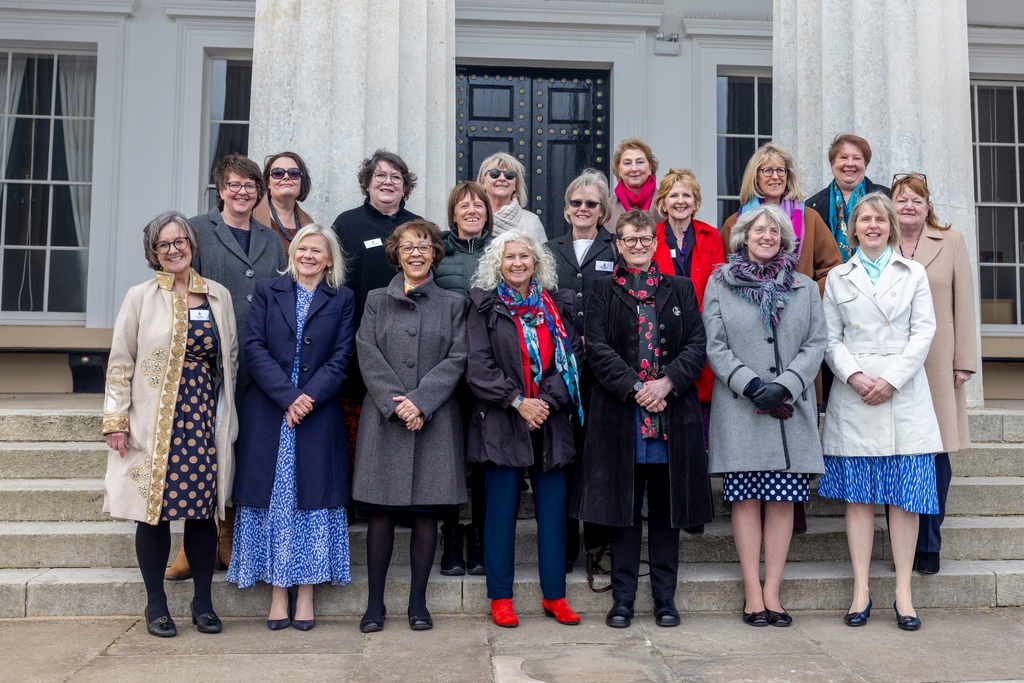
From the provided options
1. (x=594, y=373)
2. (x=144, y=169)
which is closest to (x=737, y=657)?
(x=594, y=373)

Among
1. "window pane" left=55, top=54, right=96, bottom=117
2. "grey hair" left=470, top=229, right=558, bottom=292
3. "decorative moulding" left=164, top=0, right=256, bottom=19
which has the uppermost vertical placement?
"decorative moulding" left=164, top=0, right=256, bottom=19

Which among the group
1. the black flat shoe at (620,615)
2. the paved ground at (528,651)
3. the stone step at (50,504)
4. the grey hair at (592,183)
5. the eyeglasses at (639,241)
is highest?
the grey hair at (592,183)

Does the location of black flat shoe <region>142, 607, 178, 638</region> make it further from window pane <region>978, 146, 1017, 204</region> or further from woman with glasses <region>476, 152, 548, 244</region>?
window pane <region>978, 146, 1017, 204</region>

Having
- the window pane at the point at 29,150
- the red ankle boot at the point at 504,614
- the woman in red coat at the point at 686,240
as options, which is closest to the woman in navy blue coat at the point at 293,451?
the red ankle boot at the point at 504,614

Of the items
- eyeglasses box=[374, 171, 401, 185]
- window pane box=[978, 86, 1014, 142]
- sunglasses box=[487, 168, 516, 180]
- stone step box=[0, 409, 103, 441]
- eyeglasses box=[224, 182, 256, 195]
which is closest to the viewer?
eyeglasses box=[224, 182, 256, 195]

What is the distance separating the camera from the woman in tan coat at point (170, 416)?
13.1 ft

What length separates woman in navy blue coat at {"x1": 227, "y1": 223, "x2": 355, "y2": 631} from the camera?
4.12m

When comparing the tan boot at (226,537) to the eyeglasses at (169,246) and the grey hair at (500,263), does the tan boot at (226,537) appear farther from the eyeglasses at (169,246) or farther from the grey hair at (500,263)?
the grey hair at (500,263)

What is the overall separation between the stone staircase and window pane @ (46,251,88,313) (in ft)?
10.7

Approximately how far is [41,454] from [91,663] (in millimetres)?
1821

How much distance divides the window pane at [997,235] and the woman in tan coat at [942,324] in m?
4.94

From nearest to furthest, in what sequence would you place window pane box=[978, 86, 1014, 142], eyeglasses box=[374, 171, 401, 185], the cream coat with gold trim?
the cream coat with gold trim
eyeglasses box=[374, 171, 401, 185]
window pane box=[978, 86, 1014, 142]

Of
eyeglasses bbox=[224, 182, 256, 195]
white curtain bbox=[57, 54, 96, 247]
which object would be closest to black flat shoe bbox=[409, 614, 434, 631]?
eyeglasses bbox=[224, 182, 256, 195]

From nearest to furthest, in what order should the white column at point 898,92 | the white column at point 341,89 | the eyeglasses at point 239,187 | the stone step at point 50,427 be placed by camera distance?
1. the eyeglasses at point 239,187
2. the stone step at point 50,427
3. the white column at point 341,89
4. the white column at point 898,92
